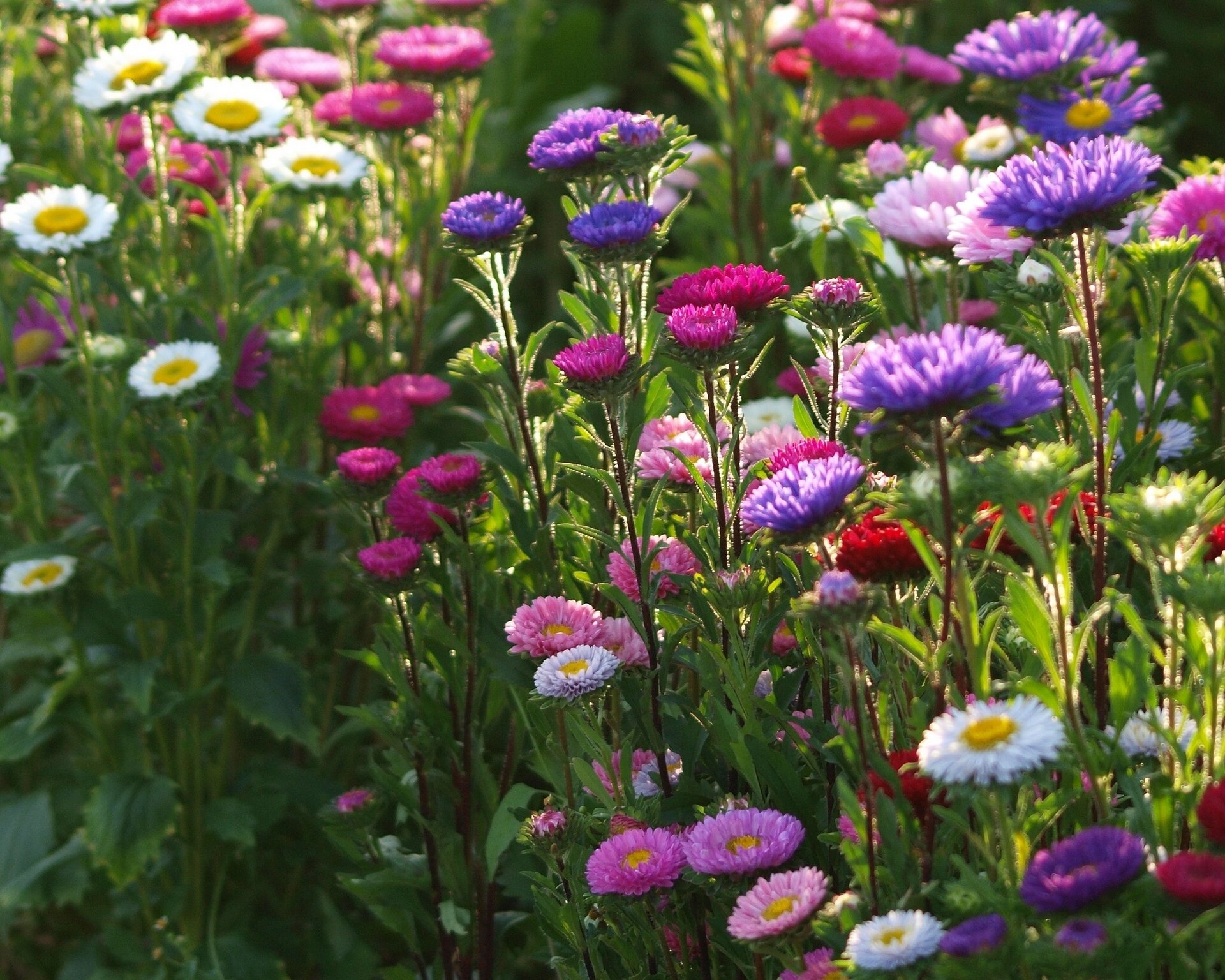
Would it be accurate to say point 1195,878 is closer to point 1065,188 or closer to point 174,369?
point 1065,188

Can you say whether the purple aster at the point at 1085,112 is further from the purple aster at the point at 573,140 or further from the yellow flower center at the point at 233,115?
the yellow flower center at the point at 233,115

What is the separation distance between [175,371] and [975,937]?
1.17m

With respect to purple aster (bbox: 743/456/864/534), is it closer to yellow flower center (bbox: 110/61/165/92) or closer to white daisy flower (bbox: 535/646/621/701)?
white daisy flower (bbox: 535/646/621/701)

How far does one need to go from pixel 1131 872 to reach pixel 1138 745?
0.75 ft

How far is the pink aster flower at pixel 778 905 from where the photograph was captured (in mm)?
867

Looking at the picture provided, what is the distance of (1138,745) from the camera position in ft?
3.19

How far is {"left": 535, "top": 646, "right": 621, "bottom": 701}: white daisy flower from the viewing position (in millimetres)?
1057

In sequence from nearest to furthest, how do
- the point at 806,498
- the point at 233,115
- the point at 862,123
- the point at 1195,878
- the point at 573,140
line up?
the point at 1195,878 < the point at 806,498 < the point at 573,140 < the point at 233,115 < the point at 862,123

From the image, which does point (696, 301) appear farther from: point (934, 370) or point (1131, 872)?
point (1131, 872)

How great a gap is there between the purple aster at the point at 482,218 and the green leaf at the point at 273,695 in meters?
0.69

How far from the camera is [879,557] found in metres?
0.91

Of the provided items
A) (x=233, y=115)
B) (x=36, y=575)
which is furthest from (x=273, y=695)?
(x=233, y=115)

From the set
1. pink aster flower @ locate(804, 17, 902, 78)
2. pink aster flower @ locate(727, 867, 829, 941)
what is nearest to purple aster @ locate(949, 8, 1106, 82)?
pink aster flower @ locate(804, 17, 902, 78)

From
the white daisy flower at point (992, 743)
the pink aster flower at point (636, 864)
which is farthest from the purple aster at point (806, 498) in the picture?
the pink aster flower at point (636, 864)
